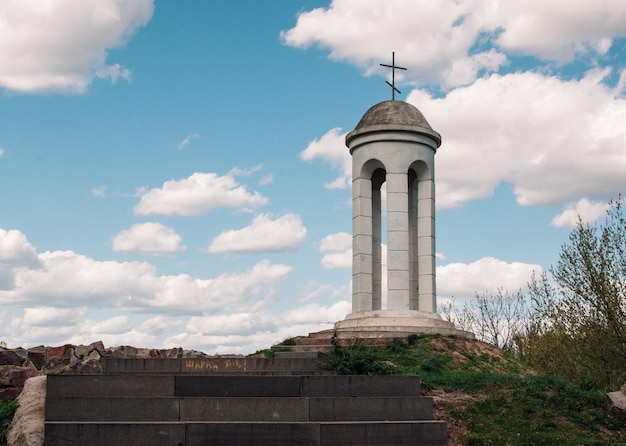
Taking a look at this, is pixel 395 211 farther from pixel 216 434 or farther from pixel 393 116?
pixel 216 434

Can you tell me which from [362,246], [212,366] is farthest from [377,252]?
[212,366]

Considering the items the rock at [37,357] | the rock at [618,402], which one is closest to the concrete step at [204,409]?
the rock at [37,357]

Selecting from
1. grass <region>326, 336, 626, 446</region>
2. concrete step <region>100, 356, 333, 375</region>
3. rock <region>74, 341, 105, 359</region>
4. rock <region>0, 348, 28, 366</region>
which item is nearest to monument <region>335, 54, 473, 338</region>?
grass <region>326, 336, 626, 446</region>

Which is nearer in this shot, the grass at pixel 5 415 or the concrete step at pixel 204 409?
the grass at pixel 5 415

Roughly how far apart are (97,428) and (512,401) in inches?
287

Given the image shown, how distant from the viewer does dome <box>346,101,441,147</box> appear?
23844mm

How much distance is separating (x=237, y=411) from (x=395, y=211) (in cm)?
1163

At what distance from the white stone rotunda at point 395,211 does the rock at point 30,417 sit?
1053 cm

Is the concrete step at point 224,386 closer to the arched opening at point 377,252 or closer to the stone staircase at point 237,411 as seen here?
the stone staircase at point 237,411

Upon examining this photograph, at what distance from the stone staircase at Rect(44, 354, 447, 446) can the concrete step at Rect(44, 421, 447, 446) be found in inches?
0.6

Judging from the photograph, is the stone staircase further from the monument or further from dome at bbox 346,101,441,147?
dome at bbox 346,101,441,147

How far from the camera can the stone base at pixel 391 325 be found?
71.3 ft

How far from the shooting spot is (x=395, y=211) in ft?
77.5

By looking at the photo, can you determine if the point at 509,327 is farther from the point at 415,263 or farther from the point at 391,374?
the point at 391,374
